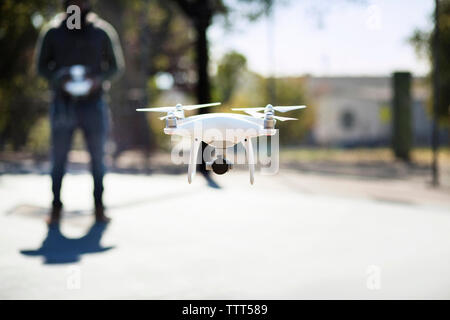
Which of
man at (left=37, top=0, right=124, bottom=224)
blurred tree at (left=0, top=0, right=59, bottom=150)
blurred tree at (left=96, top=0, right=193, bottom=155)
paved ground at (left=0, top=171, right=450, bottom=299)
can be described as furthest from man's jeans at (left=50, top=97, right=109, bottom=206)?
blurred tree at (left=96, top=0, right=193, bottom=155)

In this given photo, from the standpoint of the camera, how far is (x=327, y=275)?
3.66 metres

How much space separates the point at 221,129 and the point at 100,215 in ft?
15.2

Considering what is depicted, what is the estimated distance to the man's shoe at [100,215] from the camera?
5203 mm

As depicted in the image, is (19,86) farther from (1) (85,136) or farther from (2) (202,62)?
(2) (202,62)

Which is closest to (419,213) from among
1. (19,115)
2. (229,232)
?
(229,232)

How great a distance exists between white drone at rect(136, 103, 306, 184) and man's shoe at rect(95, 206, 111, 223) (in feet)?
14.7

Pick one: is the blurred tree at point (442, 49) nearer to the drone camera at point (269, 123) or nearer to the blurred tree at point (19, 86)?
the blurred tree at point (19, 86)

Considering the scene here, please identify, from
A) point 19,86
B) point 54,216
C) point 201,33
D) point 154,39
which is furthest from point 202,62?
point 154,39

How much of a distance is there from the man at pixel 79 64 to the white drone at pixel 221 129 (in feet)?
5.73

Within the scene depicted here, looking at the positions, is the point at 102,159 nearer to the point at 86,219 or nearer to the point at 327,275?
the point at 86,219

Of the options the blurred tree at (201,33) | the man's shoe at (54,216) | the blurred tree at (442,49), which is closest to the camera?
the blurred tree at (201,33)

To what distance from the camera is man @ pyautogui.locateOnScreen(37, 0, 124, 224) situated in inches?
111

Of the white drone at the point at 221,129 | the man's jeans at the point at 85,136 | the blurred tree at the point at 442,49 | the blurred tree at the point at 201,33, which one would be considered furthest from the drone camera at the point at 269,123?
the blurred tree at the point at 442,49

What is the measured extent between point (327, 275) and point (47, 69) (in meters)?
2.70
